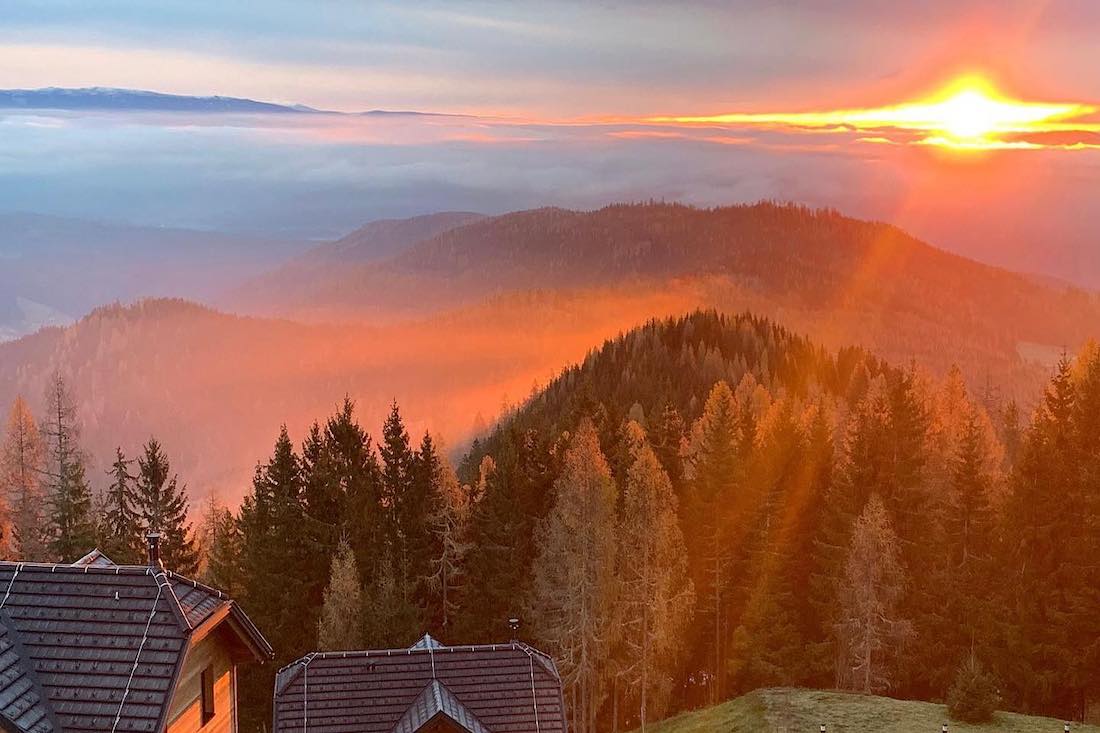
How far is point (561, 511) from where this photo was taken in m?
43.8

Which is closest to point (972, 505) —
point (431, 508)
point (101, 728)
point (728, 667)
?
point (728, 667)

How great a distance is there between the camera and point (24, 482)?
66.8m

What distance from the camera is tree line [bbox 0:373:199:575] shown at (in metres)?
54.1

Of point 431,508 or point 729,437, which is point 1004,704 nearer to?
point 729,437

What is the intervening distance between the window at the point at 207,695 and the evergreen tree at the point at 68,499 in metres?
37.6

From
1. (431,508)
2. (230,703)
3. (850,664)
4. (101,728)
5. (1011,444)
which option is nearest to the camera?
(101,728)

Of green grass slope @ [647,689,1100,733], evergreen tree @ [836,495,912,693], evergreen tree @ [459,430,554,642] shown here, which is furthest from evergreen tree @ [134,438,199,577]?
evergreen tree @ [836,495,912,693]

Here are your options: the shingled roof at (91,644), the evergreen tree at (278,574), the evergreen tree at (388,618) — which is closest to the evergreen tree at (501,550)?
the evergreen tree at (388,618)

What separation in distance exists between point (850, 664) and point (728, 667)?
5858 millimetres

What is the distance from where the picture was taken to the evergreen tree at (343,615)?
140 feet

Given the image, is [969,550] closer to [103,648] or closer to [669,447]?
[669,447]

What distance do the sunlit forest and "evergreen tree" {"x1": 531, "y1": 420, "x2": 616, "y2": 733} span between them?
0.13 metres

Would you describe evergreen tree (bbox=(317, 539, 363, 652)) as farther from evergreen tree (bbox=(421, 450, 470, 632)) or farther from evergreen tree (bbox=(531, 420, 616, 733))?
evergreen tree (bbox=(531, 420, 616, 733))

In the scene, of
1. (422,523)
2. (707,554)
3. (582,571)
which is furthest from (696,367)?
(582,571)
